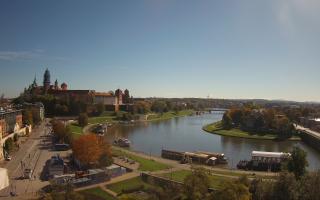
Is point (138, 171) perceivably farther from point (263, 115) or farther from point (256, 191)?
point (263, 115)

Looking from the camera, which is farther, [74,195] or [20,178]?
[20,178]

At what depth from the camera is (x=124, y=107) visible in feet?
283

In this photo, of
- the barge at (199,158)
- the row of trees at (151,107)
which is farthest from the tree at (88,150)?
the row of trees at (151,107)

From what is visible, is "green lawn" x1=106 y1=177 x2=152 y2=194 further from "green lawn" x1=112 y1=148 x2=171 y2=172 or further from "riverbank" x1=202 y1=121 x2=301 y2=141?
"riverbank" x1=202 y1=121 x2=301 y2=141

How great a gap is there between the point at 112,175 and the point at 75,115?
48311mm

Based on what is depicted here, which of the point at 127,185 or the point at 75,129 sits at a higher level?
the point at 75,129

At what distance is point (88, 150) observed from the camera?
2411 centimetres

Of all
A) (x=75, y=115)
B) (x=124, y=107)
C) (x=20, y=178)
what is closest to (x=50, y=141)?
(x=20, y=178)

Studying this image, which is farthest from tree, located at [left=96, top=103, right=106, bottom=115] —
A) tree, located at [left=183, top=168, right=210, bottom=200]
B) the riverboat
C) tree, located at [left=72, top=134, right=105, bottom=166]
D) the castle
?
tree, located at [left=183, top=168, right=210, bottom=200]

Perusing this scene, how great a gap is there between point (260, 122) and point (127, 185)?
4110 cm

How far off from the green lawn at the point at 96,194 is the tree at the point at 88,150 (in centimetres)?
517

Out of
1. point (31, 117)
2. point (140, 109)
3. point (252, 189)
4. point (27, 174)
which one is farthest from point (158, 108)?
point (252, 189)

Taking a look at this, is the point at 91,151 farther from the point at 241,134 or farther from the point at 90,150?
the point at 241,134

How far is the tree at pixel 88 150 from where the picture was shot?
23.9 metres
